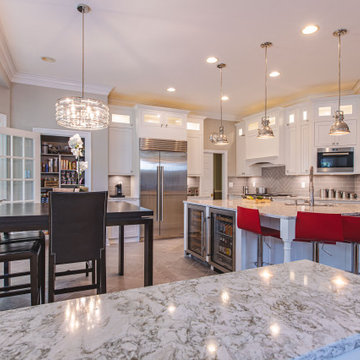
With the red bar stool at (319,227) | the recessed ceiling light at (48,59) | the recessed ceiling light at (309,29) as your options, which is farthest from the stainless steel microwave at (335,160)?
the recessed ceiling light at (48,59)

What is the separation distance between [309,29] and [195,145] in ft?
11.1

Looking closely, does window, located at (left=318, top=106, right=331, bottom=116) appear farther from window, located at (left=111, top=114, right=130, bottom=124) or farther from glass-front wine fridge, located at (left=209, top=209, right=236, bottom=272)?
window, located at (left=111, top=114, right=130, bottom=124)

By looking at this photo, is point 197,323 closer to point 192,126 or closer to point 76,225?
point 76,225

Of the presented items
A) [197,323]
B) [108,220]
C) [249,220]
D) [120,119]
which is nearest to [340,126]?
[249,220]

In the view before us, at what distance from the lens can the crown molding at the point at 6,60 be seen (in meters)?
3.26

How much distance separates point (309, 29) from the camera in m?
2.99

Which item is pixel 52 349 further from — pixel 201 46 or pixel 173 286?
pixel 201 46

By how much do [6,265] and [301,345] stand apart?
9.95 ft

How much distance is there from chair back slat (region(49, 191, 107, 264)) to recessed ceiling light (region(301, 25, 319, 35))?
2811 mm

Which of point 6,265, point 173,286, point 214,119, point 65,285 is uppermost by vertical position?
point 214,119

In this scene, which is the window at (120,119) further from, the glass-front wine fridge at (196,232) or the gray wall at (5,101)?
the glass-front wine fridge at (196,232)

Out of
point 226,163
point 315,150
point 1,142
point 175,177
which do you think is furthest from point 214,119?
point 1,142

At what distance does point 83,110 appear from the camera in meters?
2.99

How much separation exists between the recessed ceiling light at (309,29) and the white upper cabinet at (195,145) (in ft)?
10.4
